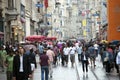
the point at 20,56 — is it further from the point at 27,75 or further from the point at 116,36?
the point at 116,36

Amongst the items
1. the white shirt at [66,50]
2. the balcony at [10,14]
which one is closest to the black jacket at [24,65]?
the white shirt at [66,50]

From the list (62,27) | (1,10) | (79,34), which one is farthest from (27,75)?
(79,34)

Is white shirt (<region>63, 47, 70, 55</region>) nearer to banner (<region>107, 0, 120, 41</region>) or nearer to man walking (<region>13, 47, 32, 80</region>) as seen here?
banner (<region>107, 0, 120, 41</region>)

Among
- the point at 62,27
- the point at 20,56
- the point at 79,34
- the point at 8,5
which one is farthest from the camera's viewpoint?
the point at 79,34

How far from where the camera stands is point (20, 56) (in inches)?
624

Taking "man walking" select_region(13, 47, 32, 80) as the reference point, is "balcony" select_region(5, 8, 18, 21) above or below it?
above

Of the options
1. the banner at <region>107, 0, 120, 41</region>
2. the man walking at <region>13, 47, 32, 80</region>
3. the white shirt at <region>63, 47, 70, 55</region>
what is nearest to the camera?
the man walking at <region>13, 47, 32, 80</region>

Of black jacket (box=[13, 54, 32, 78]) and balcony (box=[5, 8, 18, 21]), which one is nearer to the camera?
black jacket (box=[13, 54, 32, 78])

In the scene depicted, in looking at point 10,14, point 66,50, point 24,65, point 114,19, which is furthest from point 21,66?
point 10,14

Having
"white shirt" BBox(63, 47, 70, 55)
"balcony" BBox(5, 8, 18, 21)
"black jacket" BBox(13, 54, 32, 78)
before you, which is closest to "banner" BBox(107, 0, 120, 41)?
"white shirt" BBox(63, 47, 70, 55)

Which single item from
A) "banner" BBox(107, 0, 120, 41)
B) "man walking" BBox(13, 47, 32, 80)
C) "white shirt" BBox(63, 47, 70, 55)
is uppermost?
"banner" BBox(107, 0, 120, 41)

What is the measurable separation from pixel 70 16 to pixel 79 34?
886 centimetres

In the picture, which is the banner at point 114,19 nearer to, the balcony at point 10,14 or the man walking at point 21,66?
the balcony at point 10,14

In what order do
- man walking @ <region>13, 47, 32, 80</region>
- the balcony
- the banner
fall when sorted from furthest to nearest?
1. the balcony
2. the banner
3. man walking @ <region>13, 47, 32, 80</region>
